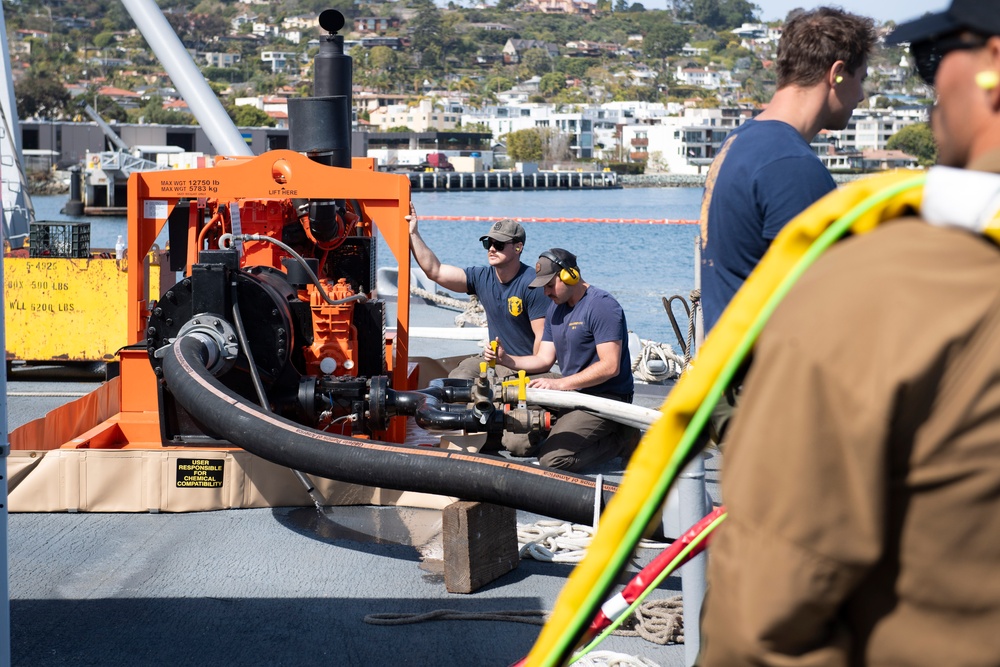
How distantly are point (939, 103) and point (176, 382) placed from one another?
406cm

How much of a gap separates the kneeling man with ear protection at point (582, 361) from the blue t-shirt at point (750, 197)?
320 centimetres

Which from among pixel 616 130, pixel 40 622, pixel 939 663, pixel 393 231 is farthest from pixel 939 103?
pixel 616 130

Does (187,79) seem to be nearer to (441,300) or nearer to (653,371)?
(653,371)

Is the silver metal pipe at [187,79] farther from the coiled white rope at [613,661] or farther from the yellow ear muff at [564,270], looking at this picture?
the coiled white rope at [613,661]

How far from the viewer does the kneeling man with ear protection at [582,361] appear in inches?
241

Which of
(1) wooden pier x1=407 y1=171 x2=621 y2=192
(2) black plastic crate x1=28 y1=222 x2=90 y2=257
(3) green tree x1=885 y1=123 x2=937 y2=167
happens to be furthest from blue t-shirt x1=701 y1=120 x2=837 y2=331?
(1) wooden pier x1=407 y1=171 x2=621 y2=192

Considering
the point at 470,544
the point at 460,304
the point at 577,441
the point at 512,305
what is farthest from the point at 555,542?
the point at 460,304

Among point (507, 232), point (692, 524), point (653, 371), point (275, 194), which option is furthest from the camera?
point (653, 371)

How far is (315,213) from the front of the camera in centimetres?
650

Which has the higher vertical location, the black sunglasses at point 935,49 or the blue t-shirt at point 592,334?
the black sunglasses at point 935,49

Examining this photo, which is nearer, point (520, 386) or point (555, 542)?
point (555, 542)

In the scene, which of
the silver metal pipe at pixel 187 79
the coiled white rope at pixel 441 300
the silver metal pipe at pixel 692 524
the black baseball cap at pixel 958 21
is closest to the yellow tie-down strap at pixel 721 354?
the black baseball cap at pixel 958 21

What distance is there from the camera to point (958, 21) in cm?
133

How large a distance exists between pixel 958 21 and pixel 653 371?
24.4 ft
